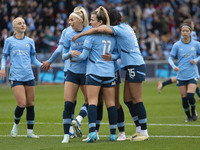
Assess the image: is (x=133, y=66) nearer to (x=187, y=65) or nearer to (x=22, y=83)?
(x=22, y=83)

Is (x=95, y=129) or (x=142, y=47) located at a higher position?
(x=142, y=47)

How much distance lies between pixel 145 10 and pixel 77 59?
25.1m

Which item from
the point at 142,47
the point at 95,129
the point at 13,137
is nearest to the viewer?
the point at 95,129

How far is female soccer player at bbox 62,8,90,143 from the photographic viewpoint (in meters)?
8.92

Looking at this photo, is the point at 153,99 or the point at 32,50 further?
the point at 153,99

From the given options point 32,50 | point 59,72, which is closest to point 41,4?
point 59,72

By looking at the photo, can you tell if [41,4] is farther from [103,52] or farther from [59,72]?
[103,52]

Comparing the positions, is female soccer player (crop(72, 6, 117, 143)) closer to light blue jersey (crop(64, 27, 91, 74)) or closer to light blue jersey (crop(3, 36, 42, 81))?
light blue jersey (crop(64, 27, 91, 74))

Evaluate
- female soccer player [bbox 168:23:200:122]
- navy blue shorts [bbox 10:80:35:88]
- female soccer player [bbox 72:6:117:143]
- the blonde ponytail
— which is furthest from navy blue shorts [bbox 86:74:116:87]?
female soccer player [bbox 168:23:200:122]

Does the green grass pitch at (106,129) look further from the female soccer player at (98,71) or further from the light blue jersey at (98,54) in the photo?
the light blue jersey at (98,54)

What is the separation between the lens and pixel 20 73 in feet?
32.4

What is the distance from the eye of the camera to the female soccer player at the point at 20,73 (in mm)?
9828

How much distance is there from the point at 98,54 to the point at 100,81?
1.55 feet

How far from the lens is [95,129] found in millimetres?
9172
